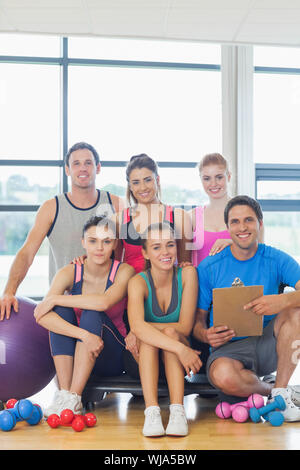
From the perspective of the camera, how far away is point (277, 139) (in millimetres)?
4914

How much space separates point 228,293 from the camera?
1.77 meters

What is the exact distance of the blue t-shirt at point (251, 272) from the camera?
75.4 inches

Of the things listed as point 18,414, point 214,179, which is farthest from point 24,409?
point 214,179

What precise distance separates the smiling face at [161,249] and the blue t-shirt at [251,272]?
0.15 metres

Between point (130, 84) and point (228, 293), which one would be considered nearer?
point (228, 293)

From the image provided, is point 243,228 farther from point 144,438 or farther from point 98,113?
point 98,113

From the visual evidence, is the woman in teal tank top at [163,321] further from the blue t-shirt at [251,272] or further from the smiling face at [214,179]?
the smiling face at [214,179]

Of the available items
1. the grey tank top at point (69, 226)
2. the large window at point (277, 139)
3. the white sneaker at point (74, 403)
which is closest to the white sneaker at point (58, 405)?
the white sneaker at point (74, 403)

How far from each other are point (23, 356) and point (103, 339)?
324 millimetres

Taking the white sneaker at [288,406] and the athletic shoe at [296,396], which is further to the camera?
the athletic shoe at [296,396]
